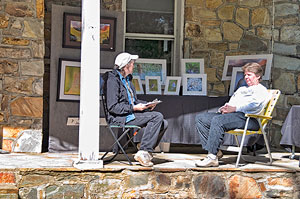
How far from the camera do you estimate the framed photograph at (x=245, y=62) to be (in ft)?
23.1

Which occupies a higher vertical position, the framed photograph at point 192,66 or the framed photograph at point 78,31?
the framed photograph at point 78,31

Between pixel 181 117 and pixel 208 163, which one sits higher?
pixel 181 117

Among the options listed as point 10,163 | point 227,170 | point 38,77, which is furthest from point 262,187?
point 38,77

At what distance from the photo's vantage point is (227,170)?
16.5 feet

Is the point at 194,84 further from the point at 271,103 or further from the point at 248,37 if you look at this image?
the point at 271,103

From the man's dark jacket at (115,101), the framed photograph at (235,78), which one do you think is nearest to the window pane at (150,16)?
the framed photograph at (235,78)

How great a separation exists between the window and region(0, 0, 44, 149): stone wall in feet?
5.24

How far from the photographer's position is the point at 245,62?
714cm

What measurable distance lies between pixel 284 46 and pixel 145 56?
2.08m

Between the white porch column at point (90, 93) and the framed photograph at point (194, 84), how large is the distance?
234 cm

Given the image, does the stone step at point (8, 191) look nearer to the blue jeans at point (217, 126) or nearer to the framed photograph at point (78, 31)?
the blue jeans at point (217, 126)

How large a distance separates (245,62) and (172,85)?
111 cm

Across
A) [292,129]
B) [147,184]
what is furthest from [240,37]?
[147,184]

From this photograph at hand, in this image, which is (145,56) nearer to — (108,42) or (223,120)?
(108,42)
